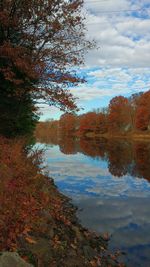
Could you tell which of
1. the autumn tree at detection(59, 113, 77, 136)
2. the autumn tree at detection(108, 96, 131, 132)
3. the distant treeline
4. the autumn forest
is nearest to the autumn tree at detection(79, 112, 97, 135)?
the distant treeline

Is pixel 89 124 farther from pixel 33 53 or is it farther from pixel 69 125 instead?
pixel 33 53

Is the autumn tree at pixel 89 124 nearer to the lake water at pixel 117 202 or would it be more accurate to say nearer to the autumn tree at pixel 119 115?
the autumn tree at pixel 119 115

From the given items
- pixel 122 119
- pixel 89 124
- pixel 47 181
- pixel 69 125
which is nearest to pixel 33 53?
pixel 47 181

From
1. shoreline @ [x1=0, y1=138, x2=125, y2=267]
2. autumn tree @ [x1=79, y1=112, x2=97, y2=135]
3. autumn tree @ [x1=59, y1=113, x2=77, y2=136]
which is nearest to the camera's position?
shoreline @ [x1=0, y1=138, x2=125, y2=267]

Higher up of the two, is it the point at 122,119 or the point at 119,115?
the point at 119,115

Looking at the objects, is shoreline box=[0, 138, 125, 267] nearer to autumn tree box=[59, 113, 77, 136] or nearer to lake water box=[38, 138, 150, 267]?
lake water box=[38, 138, 150, 267]

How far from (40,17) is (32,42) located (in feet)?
4.63

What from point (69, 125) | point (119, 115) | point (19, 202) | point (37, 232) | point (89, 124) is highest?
point (69, 125)

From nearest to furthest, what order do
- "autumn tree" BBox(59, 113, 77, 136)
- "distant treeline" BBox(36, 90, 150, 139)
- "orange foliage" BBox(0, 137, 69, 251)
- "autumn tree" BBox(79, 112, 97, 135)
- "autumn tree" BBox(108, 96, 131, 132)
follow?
"orange foliage" BBox(0, 137, 69, 251), "distant treeline" BBox(36, 90, 150, 139), "autumn tree" BBox(108, 96, 131, 132), "autumn tree" BBox(79, 112, 97, 135), "autumn tree" BBox(59, 113, 77, 136)

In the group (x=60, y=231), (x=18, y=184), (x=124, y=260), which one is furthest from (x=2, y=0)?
(x=124, y=260)

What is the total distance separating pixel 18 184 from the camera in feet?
42.2

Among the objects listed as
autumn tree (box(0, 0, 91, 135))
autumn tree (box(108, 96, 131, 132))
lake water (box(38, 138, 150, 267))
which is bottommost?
lake water (box(38, 138, 150, 267))

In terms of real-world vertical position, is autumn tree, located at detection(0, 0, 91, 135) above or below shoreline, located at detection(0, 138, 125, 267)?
above

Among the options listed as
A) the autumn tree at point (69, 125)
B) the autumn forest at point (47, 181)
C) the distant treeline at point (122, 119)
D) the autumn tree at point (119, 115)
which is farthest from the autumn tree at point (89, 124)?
the autumn forest at point (47, 181)
